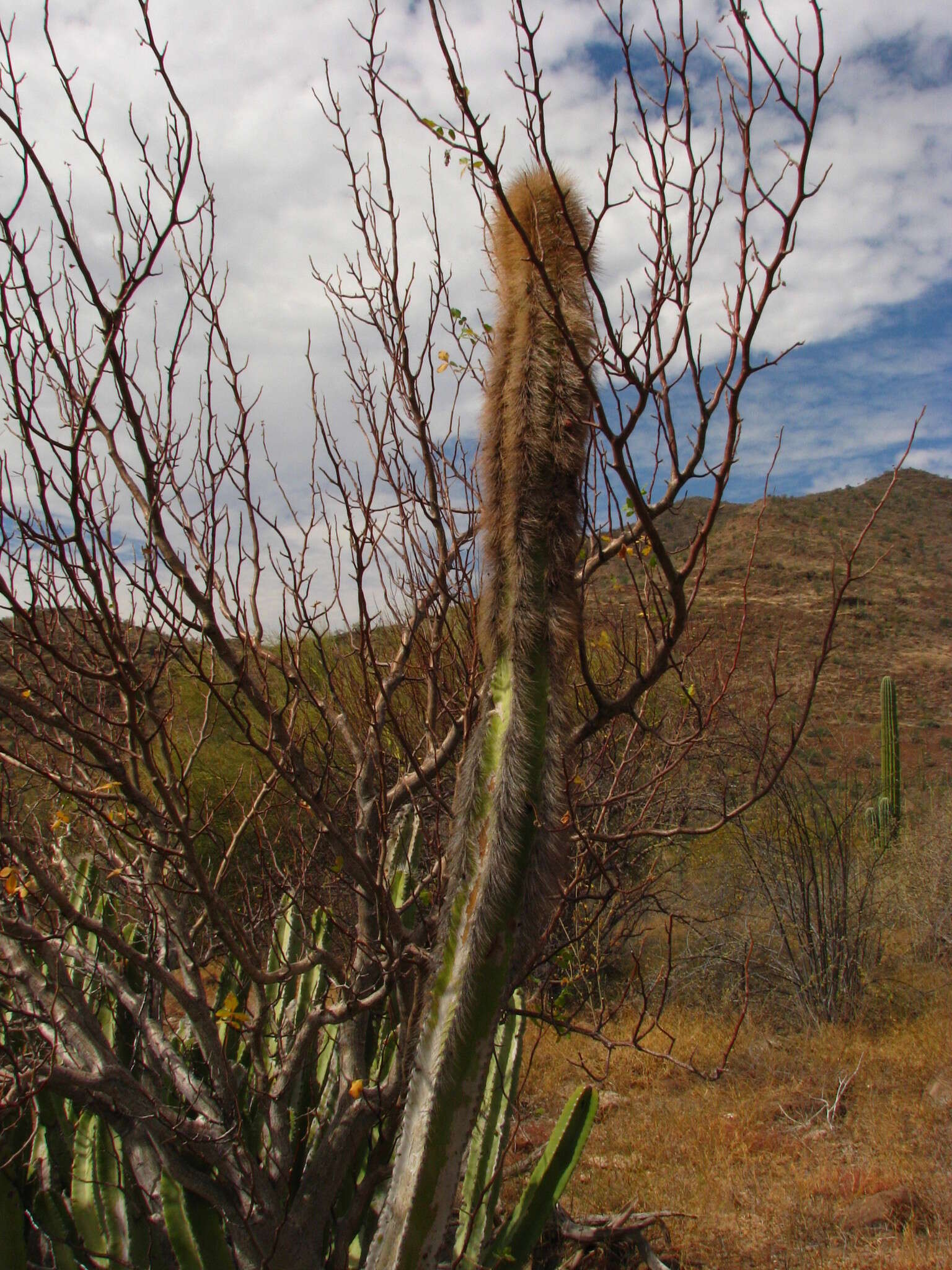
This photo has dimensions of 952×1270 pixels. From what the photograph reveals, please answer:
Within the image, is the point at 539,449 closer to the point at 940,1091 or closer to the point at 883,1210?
the point at 883,1210

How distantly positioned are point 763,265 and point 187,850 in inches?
83.0

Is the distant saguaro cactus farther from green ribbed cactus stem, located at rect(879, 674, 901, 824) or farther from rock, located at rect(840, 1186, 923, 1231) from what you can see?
rock, located at rect(840, 1186, 923, 1231)

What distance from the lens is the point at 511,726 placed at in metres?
2.17

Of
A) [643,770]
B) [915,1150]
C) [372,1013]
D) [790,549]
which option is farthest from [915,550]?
[372,1013]

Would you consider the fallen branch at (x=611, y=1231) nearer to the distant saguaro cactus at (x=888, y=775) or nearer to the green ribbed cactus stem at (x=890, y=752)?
the distant saguaro cactus at (x=888, y=775)

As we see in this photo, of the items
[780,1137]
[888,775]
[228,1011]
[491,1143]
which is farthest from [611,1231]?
[888,775]

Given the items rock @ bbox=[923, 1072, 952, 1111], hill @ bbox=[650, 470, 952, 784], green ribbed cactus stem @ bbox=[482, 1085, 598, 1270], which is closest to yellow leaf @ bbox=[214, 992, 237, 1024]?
green ribbed cactus stem @ bbox=[482, 1085, 598, 1270]

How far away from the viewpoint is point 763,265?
1.98 metres

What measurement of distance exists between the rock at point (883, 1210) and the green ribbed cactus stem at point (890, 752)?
8880 mm

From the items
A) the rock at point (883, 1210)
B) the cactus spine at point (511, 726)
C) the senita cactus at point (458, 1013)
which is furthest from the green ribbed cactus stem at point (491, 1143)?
the rock at point (883, 1210)

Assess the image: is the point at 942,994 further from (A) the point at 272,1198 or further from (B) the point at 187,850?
(B) the point at 187,850

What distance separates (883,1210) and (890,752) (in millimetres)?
10448

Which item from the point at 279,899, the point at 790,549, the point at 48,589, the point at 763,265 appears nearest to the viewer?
the point at 763,265

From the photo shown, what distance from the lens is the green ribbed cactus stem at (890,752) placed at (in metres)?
13.8
